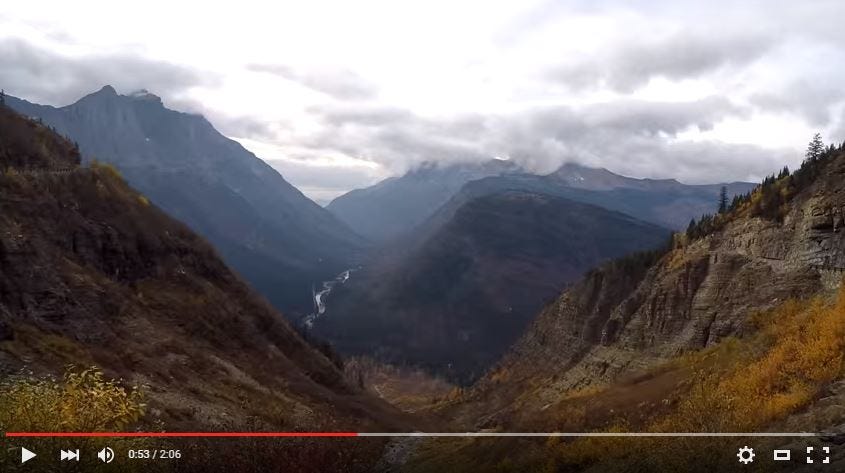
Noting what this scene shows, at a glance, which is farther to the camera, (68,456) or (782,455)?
(782,455)

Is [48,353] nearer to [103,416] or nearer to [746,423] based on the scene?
[103,416]

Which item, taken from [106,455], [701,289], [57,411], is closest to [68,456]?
[106,455]

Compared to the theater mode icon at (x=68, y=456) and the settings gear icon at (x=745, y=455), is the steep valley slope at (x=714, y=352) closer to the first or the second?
the settings gear icon at (x=745, y=455)

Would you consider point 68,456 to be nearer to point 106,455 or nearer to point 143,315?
point 106,455

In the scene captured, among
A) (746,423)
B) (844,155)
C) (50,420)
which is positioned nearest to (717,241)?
(844,155)

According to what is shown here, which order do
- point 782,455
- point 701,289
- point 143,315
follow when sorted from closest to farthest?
point 782,455
point 143,315
point 701,289

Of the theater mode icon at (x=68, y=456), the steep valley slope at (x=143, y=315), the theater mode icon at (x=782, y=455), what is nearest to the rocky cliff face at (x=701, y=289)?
the steep valley slope at (x=143, y=315)

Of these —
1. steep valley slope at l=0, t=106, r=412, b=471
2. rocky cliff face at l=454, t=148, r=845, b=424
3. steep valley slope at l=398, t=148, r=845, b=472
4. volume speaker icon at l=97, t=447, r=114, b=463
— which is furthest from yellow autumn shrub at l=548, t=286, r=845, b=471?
volume speaker icon at l=97, t=447, r=114, b=463

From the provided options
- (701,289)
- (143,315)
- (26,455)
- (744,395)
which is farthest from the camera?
(701,289)
